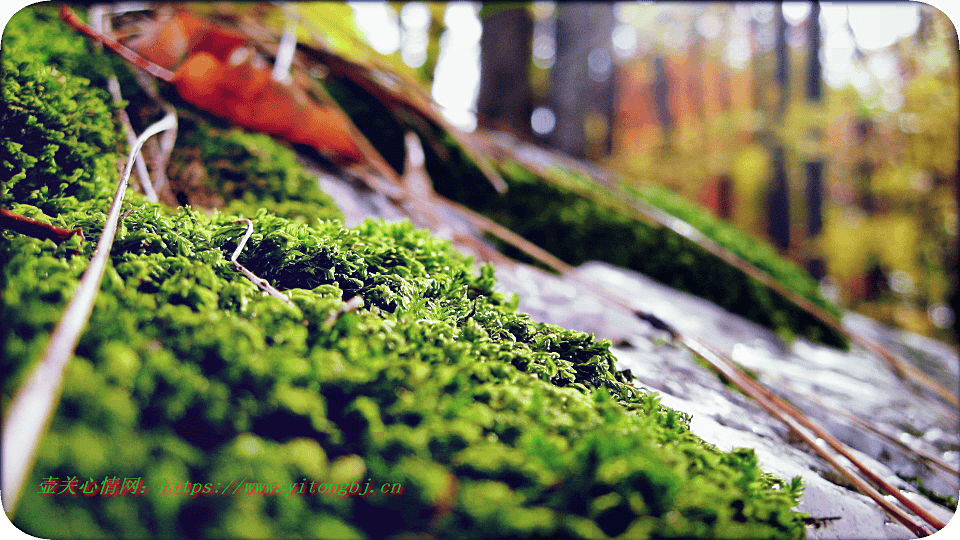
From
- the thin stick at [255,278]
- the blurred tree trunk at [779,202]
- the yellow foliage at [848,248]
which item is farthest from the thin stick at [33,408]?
the yellow foliage at [848,248]

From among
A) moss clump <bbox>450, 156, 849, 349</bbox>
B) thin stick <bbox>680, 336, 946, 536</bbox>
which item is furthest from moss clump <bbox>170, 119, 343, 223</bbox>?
thin stick <bbox>680, 336, 946, 536</bbox>

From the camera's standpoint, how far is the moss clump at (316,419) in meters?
0.43

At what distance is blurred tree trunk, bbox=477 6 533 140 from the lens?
152 inches

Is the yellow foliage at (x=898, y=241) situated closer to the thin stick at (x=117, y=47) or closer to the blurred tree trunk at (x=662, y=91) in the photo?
the thin stick at (x=117, y=47)

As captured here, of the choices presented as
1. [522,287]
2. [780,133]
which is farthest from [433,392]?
[780,133]

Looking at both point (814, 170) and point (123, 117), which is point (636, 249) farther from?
point (814, 170)

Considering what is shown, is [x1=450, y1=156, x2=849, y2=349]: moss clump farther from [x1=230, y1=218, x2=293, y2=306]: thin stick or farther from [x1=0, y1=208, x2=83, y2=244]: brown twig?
[x1=0, y1=208, x2=83, y2=244]: brown twig

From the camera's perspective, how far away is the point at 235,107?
4.17 ft

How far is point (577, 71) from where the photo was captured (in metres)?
3.81

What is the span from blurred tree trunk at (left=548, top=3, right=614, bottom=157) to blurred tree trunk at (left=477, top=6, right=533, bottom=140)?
264 mm

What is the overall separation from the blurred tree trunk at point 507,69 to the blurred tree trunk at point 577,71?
0.26 m

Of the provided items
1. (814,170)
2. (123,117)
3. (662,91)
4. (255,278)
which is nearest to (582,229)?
(255,278)

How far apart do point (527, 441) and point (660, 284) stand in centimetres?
134

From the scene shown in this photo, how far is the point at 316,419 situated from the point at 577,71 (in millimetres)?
3883
